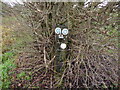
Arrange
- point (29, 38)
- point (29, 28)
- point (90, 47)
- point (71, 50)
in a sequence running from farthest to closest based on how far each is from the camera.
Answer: point (29, 38) < point (29, 28) < point (71, 50) < point (90, 47)

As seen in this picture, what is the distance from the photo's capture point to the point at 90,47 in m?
2.34

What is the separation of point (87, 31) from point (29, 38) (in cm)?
164

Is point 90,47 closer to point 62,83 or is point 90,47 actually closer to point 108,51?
point 108,51

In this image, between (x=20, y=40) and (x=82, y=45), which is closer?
(x=82, y=45)

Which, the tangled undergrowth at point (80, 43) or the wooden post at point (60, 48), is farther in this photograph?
the tangled undergrowth at point (80, 43)

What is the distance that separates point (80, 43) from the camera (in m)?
2.41

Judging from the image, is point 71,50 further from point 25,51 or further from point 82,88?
point 25,51

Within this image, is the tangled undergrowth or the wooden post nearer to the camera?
the wooden post

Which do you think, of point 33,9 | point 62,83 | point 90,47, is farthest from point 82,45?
point 33,9

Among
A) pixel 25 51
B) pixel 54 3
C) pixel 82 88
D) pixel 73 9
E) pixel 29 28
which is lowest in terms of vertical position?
pixel 82 88

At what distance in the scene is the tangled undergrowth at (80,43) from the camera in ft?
7.66

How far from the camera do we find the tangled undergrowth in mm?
2334

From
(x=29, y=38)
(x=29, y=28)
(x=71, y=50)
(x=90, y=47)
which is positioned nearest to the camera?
(x=90, y=47)

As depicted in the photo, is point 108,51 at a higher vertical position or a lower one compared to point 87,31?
lower
